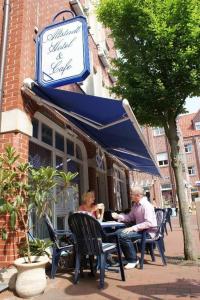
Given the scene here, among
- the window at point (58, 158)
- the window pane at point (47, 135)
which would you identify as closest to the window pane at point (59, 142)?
the window at point (58, 158)

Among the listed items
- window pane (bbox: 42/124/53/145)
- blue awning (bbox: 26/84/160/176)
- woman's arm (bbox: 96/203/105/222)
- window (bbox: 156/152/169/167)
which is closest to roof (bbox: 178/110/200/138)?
window (bbox: 156/152/169/167)

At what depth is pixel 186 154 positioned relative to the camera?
42.8 meters

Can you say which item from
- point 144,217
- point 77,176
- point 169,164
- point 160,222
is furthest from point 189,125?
point 144,217

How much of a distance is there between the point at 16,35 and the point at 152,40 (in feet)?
9.77

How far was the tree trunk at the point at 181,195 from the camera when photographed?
21.1 ft

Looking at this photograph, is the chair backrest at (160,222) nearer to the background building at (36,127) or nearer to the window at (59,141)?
the background building at (36,127)

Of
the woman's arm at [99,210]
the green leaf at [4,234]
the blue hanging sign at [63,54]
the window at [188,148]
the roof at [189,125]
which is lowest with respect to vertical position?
the green leaf at [4,234]

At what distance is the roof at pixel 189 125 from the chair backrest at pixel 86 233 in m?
40.9

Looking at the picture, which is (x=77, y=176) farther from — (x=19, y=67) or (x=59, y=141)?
(x=19, y=67)

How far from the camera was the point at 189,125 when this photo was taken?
45.9m

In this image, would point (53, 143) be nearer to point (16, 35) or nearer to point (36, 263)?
point (16, 35)

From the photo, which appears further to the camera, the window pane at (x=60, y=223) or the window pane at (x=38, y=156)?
the window pane at (x=60, y=223)

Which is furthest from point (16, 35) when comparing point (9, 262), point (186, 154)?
point (186, 154)

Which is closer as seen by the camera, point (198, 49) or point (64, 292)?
point (64, 292)
